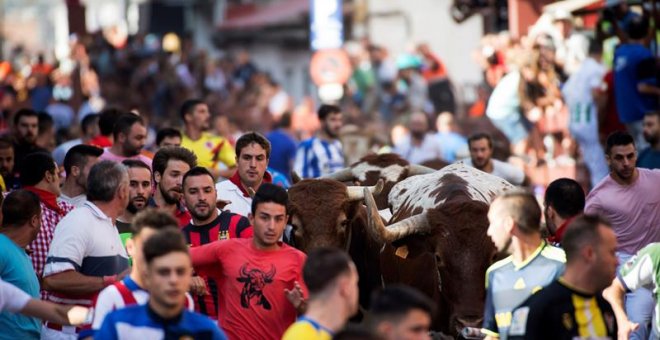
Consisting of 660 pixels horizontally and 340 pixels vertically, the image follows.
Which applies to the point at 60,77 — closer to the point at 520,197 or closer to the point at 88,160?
the point at 88,160

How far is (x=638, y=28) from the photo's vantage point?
60.7 feet

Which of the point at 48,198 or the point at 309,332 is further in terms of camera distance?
the point at 48,198

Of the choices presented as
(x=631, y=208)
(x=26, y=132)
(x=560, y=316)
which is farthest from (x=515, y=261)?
(x=26, y=132)

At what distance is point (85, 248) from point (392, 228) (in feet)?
9.81

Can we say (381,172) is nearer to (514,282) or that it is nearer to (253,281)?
(253,281)

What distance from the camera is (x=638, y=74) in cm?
1819

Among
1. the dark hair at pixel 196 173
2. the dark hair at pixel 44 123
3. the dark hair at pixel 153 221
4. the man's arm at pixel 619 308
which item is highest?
the dark hair at pixel 44 123

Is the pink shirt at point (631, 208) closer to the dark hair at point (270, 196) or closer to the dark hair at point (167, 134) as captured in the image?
the dark hair at point (270, 196)

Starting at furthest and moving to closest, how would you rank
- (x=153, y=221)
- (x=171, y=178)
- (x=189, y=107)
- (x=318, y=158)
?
(x=318, y=158)
(x=189, y=107)
(x=171, y=178)
(x=153, y=221)

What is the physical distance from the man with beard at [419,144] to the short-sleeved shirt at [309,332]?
14.4m

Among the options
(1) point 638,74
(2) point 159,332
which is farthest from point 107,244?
(1) point 638,74

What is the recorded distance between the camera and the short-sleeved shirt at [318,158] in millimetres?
19078

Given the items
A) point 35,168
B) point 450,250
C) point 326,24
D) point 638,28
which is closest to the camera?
point 450,250

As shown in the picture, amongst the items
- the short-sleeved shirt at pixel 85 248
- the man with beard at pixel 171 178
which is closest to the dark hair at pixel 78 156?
the man with beard at pixel 171 178
